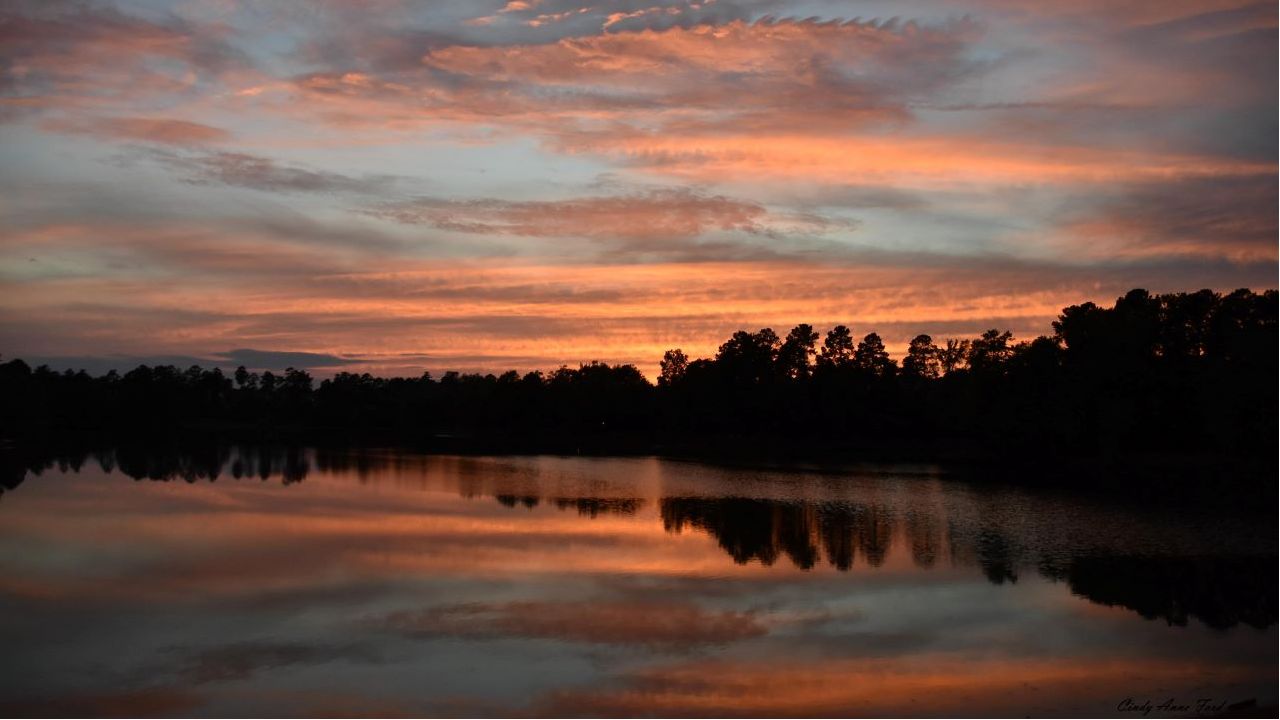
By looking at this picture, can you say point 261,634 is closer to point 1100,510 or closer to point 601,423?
point 1100,510

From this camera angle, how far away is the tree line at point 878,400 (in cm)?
6944

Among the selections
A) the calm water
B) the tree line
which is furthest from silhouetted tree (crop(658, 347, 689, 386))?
the calm water

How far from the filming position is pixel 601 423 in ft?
441

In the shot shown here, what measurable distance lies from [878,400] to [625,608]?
87452mm

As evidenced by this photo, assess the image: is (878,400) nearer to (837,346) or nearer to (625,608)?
(837,346)

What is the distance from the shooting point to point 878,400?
10531 cm

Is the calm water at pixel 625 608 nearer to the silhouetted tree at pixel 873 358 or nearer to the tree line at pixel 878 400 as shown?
the tree line at pixel 878 400

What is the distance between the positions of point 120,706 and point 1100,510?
36.6 metres

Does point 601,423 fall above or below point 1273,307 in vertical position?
below

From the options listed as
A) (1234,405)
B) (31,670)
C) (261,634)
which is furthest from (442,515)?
(1234,405)

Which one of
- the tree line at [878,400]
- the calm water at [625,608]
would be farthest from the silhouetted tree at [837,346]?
the calm water at [625,608]

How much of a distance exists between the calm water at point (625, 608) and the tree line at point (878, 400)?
3228cm

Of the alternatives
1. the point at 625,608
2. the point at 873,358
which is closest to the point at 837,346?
the point at 873,358

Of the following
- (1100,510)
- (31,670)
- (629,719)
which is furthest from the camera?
(1100,510)
